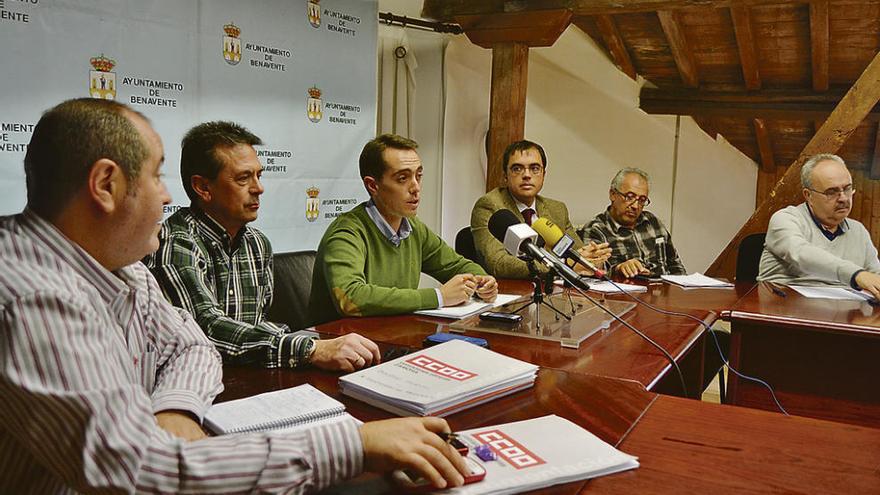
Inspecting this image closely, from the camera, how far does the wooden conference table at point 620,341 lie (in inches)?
65.7

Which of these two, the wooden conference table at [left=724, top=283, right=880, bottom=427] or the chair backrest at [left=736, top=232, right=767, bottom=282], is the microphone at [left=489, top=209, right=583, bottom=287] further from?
the chair backrest at [left=736, top=232, right=767, bottom=282]

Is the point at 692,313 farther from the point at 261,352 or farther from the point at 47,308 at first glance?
the point at 47,308

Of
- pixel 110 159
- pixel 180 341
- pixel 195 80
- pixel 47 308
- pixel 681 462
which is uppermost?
pixel 195 80

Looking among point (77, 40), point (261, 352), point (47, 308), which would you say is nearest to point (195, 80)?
point (77, 40)

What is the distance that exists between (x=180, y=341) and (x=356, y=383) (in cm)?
32

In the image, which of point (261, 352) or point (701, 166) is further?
point (701, 166)

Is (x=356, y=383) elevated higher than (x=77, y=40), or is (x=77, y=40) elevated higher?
(x=77, y=40)

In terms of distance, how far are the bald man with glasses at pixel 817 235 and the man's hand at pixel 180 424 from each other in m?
2.72

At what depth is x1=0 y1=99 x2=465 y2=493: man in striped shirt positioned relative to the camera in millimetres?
814

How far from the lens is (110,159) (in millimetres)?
942

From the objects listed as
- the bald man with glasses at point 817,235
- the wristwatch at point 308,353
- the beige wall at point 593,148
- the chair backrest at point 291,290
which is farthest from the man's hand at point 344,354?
the beige wall at point 593,148

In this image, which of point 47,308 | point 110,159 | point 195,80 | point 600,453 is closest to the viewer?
point 47,308

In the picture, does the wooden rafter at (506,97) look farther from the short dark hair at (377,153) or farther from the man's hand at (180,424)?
the man's hand at (180,424)

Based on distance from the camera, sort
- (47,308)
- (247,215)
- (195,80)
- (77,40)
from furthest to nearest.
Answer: (195,80) < (77,40) < (247,215) < (47,308)
